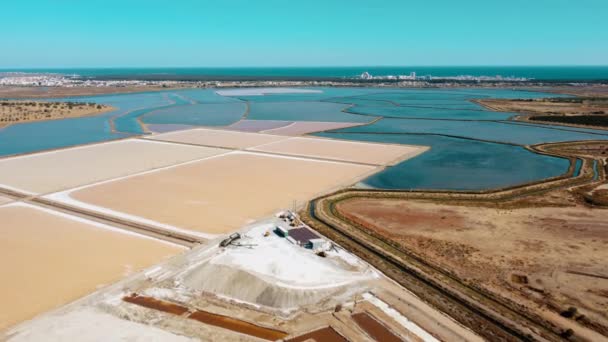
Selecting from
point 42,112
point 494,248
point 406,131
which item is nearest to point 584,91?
point 406,131

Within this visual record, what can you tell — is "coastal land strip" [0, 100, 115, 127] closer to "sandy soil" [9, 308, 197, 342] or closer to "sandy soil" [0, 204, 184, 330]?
"sandy soil" [0, 204, 184, 330]

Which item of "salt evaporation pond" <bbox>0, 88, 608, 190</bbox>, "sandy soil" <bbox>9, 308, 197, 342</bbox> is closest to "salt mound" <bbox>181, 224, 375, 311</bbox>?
"sandy soil" <bbox>9, 308, 197, 342</bbox>

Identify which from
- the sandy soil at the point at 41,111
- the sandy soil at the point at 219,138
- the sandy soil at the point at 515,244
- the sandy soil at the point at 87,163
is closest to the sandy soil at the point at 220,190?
the sandy soil at the point at 87,163

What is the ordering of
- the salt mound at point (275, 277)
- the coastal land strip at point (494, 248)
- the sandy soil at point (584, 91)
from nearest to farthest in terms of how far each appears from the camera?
the coastal land strip at point (494, 248), the salt mound at point (275, 277), the sandy soil at point (584, 91)

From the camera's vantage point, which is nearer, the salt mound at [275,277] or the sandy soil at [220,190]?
A: the salt mound at [275,277]

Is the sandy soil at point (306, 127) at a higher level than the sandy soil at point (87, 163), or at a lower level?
higher

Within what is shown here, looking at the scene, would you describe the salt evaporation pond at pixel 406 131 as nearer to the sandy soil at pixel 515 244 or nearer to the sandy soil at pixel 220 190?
the sandy soil at pixel 220 190

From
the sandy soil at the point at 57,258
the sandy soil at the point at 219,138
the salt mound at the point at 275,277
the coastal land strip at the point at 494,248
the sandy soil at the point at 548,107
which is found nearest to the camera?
the coastal land strip at the point at 494,248

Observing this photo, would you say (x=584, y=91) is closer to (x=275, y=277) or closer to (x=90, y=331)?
(x=275, y=277)
